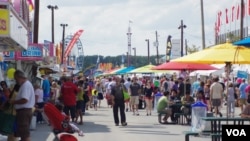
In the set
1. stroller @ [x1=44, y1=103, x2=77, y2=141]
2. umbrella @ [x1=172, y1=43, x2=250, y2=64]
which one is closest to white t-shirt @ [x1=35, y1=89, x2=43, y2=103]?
umbrella @ [x1=172, y1=43, x2=250, y2=64]

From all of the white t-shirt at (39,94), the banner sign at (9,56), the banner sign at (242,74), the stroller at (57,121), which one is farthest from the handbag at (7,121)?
the banner sign at (242,74)

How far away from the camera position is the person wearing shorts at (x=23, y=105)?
46.0ft

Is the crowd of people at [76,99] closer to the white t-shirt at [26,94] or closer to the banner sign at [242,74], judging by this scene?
the white t-shirt at [26,94]

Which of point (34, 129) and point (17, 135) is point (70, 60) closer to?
point (34, 129)

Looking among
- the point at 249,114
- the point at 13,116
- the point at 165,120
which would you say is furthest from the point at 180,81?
the point at 13,116

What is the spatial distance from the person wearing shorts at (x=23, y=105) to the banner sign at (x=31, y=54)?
455 inches

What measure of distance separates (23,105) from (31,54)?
12909mm

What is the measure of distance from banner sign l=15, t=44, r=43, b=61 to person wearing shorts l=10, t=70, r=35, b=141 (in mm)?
11548

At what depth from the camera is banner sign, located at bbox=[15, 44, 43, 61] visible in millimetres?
25938

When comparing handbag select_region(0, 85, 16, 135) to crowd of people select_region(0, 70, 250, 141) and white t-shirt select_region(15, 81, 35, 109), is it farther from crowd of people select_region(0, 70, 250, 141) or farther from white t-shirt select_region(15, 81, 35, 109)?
white t-shirt select_region(15, 81, 35, 109)

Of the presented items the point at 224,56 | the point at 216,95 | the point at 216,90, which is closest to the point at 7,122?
the point at 224,56

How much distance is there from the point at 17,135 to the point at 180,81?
1885 cm

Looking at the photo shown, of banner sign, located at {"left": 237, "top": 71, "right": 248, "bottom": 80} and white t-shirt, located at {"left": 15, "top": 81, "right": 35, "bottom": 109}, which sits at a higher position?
banner sign, located at {"left": 237, "top": 71, "right": 248, "bottom": 80}

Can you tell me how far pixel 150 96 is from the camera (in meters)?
29.7
